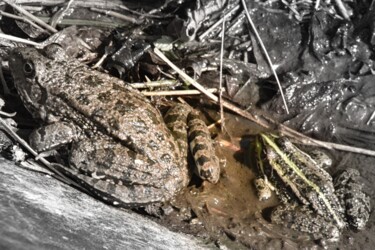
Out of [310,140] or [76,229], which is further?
[310,140]

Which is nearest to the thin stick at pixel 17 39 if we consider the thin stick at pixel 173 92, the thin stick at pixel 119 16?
the thin stick at pixel 119 16

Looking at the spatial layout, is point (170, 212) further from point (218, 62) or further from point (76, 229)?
point (218, 62)

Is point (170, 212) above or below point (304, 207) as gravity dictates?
above

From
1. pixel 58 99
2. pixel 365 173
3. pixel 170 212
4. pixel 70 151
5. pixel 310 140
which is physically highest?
pixel 58 99

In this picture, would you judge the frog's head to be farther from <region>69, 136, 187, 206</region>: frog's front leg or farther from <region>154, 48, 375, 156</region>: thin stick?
<region>154, 48, 375, 156</region>: thin stick

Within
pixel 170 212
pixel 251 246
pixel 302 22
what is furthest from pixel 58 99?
pixel 302 22

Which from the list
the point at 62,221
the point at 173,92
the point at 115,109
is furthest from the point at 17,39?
the point at 62,221

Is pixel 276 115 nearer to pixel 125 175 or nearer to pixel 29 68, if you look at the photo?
pixel 125 175

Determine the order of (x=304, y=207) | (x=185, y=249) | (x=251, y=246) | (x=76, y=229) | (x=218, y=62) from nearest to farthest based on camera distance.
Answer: (x=76, y=229), (x=185, y=249), (x=251, y=246), (x=304, y=207), (x=218, y=62)
